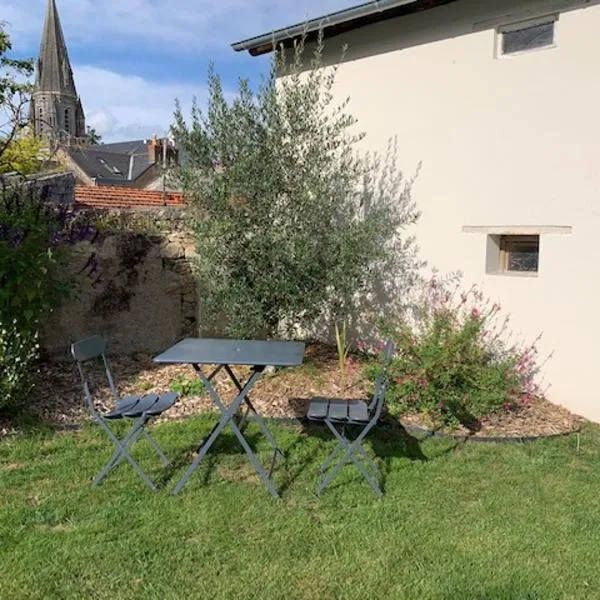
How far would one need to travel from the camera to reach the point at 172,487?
13.2ft

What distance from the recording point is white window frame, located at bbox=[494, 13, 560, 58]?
5695mm

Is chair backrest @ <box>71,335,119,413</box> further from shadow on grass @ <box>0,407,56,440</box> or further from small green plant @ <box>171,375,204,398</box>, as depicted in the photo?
small green plant @ <box>171,375,204,398</box>

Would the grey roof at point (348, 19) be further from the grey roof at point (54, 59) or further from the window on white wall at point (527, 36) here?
the grey roof at point (54, 59)

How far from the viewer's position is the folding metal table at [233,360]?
377 centimetres

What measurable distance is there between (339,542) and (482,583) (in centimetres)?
79

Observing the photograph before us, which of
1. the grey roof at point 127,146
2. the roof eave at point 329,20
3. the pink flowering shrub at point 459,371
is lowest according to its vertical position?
the pink flowering shrub at point 459,371

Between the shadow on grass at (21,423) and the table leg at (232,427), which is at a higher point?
the table leg at (232,427)

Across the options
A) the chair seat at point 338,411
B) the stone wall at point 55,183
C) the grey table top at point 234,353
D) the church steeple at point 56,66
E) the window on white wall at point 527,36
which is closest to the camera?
the grey table top at point 234,353

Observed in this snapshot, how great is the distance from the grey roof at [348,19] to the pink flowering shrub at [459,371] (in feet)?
10.6

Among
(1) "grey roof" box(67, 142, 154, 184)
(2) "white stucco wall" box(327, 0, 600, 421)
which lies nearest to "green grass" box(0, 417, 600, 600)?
(2) "white stucco wall" box(327, 0, 600, 421)

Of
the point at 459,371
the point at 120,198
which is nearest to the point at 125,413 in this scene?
the point at 459,371

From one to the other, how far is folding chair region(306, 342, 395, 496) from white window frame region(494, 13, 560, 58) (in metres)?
3.50

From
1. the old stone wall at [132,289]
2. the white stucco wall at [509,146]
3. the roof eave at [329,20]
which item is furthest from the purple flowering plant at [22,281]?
the white stucco wall at [509,146]

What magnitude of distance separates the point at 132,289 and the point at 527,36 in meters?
5.18
